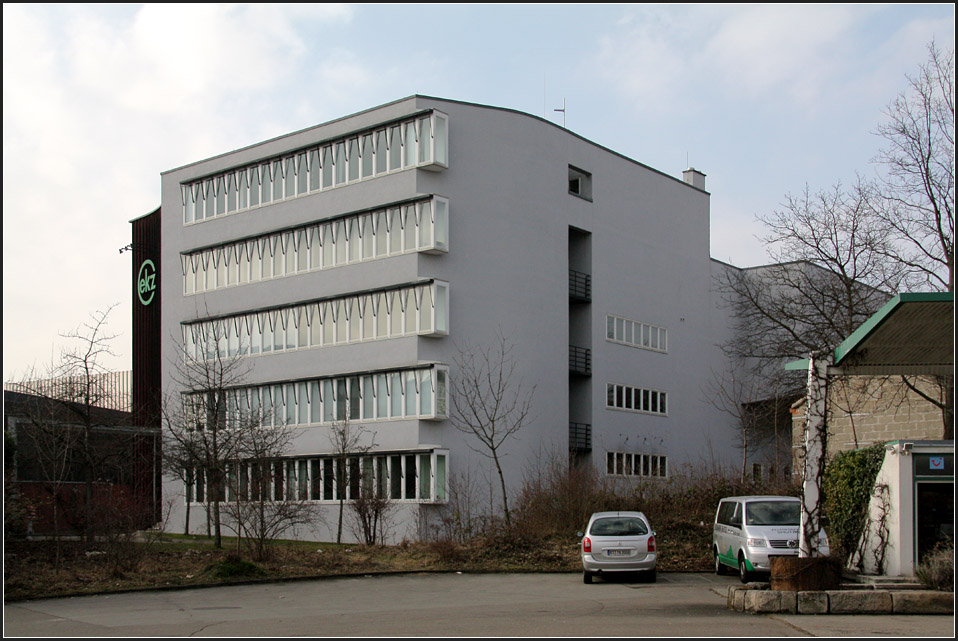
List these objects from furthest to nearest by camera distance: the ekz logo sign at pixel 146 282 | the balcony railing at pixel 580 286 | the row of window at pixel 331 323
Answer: the ekz logo sign at pixel 146 282 < the balcony railing at pixel 580 286 < the row of window at pixel 331 323

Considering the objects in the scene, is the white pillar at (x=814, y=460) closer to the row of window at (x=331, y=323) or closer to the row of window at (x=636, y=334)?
the row of window at (x=331, y=323)

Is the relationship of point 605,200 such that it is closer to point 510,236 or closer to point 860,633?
point 510,236

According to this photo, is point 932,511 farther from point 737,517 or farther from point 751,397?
point 751,397

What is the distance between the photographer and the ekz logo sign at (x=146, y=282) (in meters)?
54.3

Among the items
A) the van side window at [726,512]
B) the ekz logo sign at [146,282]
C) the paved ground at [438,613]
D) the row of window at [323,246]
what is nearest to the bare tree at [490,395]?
the row of window at [323,246]

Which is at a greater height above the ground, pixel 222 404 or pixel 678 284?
pixel 678 284

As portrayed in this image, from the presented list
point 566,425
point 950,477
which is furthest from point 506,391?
point 950,477

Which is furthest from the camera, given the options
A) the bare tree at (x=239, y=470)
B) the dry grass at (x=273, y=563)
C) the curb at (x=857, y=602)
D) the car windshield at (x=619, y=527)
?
the bare tree at (x=239, y=470)

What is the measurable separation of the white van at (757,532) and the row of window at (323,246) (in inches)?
829

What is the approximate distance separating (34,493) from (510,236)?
23.1 meters

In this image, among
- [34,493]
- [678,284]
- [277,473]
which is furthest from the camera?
[678,284]

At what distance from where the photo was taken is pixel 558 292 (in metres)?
46.5

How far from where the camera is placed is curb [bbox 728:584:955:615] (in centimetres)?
1573

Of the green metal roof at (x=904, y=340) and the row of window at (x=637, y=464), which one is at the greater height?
the green metal roof at (x=904, y=340)
